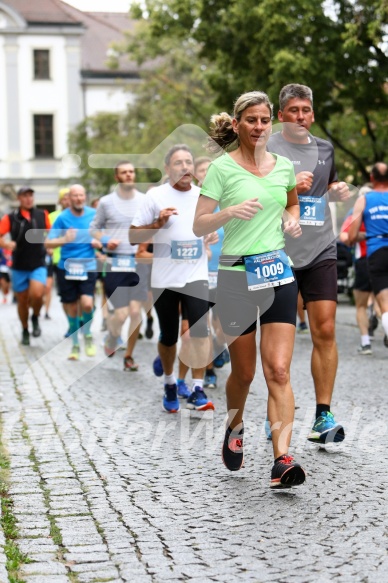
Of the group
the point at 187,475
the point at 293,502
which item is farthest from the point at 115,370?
the point at 293,502

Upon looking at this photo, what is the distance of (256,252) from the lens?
5.65 m

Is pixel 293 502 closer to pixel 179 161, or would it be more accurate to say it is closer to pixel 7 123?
pixel 179 161

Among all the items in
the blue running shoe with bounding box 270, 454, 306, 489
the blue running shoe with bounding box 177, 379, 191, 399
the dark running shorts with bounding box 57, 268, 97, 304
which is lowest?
the blue running shoe with bounding box 177, 379, 191, 399

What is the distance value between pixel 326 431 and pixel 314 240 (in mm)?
1149

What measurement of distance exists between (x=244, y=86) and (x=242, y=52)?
0.73 meters

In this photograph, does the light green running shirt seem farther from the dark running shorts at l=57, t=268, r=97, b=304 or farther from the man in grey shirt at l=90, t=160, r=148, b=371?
the dark running shorts at l=57, t=268, r=97, b=304

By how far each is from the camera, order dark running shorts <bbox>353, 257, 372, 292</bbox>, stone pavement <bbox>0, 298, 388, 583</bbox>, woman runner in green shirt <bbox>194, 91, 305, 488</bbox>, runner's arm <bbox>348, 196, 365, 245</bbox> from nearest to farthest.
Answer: stone pavement <bbox>0, 298, 388, 583</bbox> < woman runner in green shirt <bbox>194, 91, 305, 488</bbox> < runner's arm <bbox>348, 196, 365, 245</bbox> < dark running shorts <bbox>353, 257, 372, 292</bbox>

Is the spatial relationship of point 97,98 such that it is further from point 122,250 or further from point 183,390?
point 183,390

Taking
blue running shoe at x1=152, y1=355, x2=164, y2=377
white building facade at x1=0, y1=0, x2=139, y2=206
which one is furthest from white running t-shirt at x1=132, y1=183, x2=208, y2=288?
white building facade at x1=0, y1=0, x2=139, y2=206

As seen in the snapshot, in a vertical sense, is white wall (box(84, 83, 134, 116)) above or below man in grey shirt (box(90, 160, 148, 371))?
above

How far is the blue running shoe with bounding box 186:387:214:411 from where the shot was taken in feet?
27.3

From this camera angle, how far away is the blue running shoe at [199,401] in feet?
27.3

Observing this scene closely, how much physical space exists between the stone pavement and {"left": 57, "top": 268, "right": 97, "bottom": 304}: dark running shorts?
3402 mm

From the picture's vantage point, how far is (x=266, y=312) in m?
5.72
